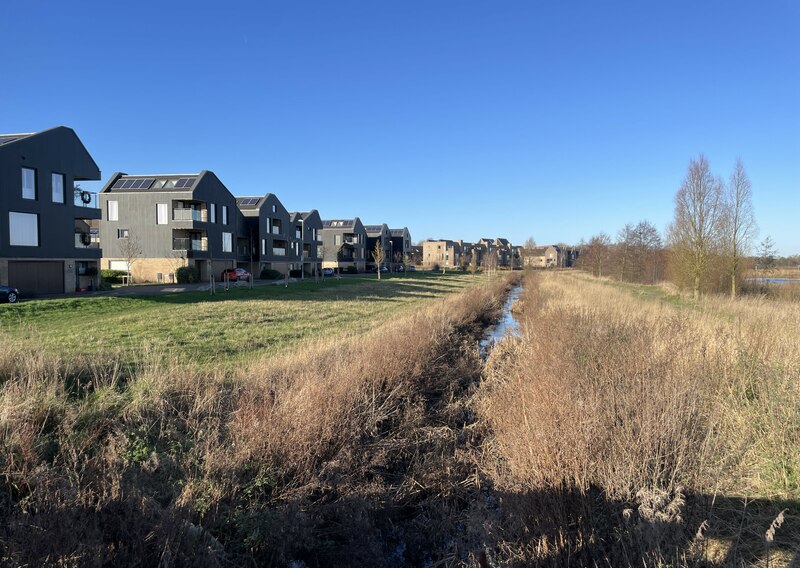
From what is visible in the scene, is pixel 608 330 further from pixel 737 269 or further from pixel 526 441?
pixel 737 269

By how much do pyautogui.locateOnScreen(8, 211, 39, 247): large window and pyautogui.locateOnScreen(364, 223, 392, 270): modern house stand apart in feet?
178

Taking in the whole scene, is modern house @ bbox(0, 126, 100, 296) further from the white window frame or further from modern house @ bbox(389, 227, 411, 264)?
modern house @ bbox(389, 227, 411, 264)

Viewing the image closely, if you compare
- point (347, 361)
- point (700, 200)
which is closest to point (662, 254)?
point (700, 200)

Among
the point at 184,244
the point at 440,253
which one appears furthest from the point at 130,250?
the point at 440,253

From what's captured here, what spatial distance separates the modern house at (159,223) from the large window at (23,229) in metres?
10.5

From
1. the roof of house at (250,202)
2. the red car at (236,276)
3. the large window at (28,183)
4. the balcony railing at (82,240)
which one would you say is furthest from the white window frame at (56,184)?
the roof of house at (250,202)

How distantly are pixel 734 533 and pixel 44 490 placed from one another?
5323 millimetres

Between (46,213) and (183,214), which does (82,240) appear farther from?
(183,214)

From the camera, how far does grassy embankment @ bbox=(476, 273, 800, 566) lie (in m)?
3.52

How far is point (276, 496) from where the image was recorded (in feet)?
14.7

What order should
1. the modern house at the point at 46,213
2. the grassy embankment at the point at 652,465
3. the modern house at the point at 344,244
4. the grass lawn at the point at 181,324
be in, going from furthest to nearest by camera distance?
the modern house at the point at 344,244
the modern house at the point at 46,213
the grass lawn at the point at 181,324
the grassy embankment at the point at 652,465

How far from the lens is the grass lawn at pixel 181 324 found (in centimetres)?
1012

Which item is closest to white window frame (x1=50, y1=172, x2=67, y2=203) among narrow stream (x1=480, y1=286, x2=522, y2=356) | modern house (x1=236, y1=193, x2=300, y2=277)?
modern house (x1=236, y1=193, x2=300, y2=277)

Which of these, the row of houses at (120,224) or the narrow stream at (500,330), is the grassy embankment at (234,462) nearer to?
the narrow stream at (500,330)
